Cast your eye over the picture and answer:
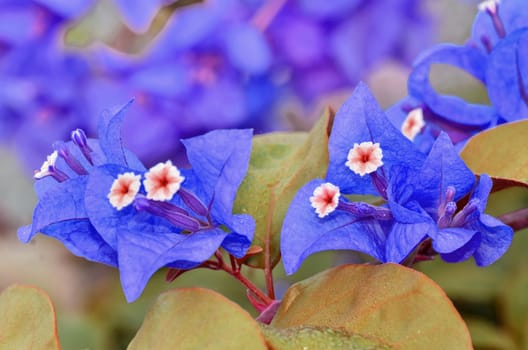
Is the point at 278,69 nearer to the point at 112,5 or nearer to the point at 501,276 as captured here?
the point at 112,5

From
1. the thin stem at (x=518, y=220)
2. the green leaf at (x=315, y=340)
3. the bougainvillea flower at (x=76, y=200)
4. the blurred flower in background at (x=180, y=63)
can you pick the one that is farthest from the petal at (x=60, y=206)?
the blurred flower in background at (x=180, y=63)

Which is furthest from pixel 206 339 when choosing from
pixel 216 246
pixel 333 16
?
pixel 333 16

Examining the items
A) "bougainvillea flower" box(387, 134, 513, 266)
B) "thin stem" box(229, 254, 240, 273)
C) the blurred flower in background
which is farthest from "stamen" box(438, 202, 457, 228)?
the blurred flower in background

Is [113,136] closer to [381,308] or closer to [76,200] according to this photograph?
[76,200]

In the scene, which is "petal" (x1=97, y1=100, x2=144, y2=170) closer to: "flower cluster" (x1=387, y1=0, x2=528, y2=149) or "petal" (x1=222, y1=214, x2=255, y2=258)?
"petal" (x1=222, y1=214, x2=255, y2=258)

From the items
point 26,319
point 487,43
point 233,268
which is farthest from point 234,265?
point 487,43

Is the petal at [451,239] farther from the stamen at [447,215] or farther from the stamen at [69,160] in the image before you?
the stamen at [69,160]

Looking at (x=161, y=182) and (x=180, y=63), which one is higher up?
(x=161, y=182)

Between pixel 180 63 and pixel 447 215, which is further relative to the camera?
pixel 180 63
